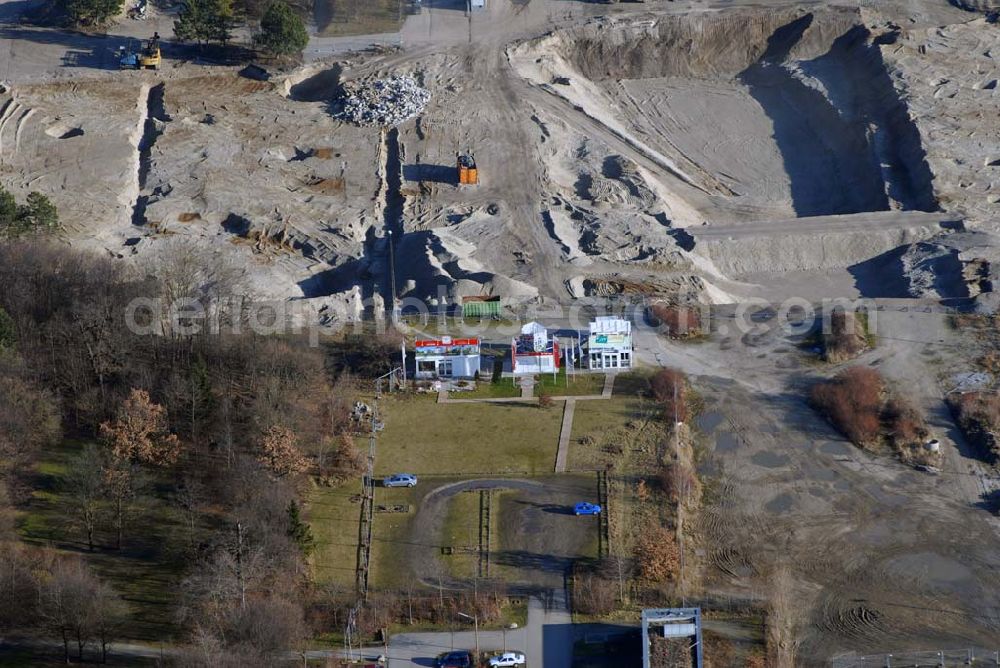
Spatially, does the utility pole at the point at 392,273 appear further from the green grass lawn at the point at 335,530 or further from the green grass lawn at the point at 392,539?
the green grass lawn at the point at 335,530

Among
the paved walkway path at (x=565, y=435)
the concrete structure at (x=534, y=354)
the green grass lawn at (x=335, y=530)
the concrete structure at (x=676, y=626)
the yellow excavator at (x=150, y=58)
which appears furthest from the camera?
the yellow excavator at (x=150, y=58)

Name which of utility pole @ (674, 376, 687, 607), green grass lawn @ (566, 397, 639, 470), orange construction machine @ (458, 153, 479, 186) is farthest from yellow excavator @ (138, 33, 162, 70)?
utility pole @ (674, 376, 687, 607)

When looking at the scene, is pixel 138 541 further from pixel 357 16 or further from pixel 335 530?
pixel 357 16

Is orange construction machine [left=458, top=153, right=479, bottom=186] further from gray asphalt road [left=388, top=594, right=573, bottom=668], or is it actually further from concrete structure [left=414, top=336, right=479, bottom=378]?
gray asphalt road [left=388, top=594, right=573, bottom=668]

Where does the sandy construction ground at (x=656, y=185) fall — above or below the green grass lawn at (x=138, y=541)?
above

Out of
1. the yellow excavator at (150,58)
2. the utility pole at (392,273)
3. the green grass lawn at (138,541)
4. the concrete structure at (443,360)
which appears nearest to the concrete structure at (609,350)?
the concrete structure at (443,360)

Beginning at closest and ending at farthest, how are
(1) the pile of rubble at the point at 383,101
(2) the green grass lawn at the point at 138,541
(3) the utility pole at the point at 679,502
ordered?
(2) the green grass lawn at the point at 138,541 < (3) the utility pole at the point at 679,502 < (1) the pile of rubble at the point at 383,101

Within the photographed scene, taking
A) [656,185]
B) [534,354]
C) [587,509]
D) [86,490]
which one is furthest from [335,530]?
[656,185]
